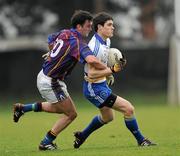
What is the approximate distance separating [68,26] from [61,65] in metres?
31.8

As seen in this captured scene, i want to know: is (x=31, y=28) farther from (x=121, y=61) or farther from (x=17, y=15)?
(x=121, y=61)

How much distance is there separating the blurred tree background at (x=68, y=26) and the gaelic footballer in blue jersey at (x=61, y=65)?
23.8 meters

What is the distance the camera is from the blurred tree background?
37.6 meters

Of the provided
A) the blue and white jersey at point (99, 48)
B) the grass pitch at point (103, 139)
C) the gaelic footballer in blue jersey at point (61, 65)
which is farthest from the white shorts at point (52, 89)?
the grass pitch at point (103, 139)

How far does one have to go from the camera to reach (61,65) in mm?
12953

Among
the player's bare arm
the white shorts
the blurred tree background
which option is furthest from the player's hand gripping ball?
the blurred tree background

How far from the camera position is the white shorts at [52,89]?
13.1m

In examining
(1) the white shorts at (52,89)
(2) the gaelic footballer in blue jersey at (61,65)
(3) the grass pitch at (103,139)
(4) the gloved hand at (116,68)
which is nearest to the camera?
(3) the grass pitch at (103,139)

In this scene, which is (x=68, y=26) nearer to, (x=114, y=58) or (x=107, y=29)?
(x=107, y=29)

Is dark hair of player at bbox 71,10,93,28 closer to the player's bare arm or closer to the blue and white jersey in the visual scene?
the blue and white jersey

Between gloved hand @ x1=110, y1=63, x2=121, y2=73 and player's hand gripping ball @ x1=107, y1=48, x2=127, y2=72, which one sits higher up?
player's hand gripping ball @ x1=107, y1=48, x2=127, y2=72

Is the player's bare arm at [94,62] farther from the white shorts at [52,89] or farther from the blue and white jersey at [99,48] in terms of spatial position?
the white shorts at [52,89]

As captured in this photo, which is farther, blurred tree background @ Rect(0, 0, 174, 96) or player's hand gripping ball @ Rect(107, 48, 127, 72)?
blurred tree background @ Rect(0, 0, 174, 96)

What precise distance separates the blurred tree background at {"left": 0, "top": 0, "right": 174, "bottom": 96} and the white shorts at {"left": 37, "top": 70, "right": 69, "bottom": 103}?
78.0 ft
